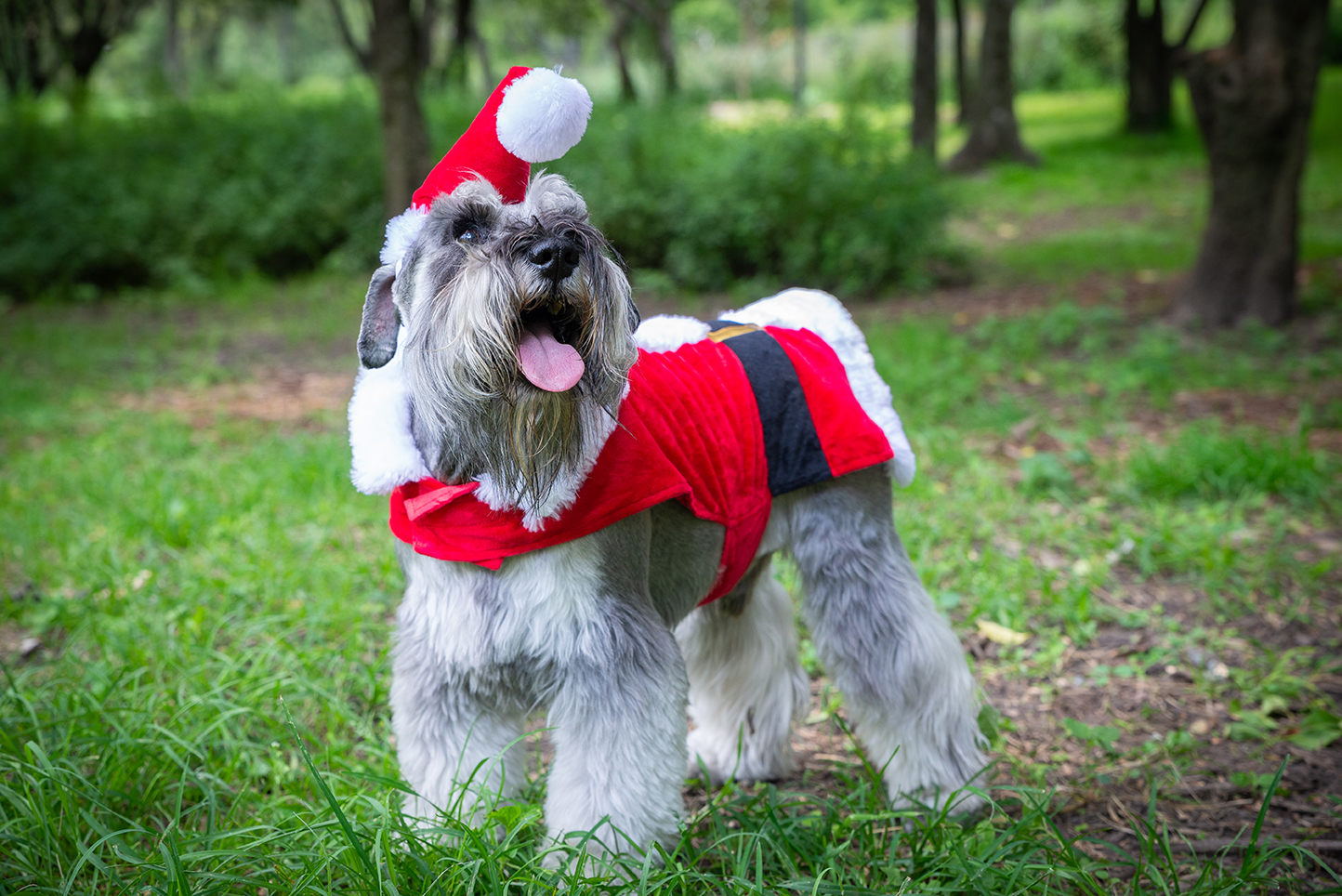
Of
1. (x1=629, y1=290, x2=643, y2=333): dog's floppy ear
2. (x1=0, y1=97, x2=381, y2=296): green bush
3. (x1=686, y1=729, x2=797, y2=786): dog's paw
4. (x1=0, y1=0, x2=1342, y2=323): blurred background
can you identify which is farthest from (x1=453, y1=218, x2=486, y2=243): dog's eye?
(x1=0, y1=97, x2=381, y2=296): green bush

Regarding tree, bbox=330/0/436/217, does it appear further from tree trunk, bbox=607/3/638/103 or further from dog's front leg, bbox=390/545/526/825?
tree trunk, bbox=607/3/638/103

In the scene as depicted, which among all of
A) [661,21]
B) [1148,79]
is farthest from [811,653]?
[1148,79]

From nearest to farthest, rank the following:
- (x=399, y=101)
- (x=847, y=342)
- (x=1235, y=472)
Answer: (x=847, y=342) → (x=1235, y=472) → (x=399, y=101)

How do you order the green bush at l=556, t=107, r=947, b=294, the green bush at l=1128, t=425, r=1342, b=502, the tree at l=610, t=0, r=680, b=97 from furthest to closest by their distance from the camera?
the tree at l=610, t=0, r=680, b=97 → the green bush at l=556, t=107, r=947, b=294 → the green bush at l=1128, t=425, r=1342, b=502

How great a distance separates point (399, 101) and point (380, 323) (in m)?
7.67

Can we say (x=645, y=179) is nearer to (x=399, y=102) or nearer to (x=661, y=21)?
(x=399, y=102)

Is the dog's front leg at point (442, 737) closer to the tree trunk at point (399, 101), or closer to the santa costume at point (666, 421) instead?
the santa costume at point (666, 421)

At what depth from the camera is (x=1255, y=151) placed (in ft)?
22.9

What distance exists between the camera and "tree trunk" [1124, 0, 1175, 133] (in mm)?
20406

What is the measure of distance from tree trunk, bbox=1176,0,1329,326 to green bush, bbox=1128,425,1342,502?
9.41 ft

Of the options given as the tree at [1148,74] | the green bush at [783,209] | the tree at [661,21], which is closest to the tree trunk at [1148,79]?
the tree at [1148,74]

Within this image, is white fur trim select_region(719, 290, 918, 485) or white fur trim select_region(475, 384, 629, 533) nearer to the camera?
white fur trim select_region(475, 384, 629, 533)

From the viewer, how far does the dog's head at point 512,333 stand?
197 cm

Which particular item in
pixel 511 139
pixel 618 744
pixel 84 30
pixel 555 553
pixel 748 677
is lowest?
pixel 748 677
